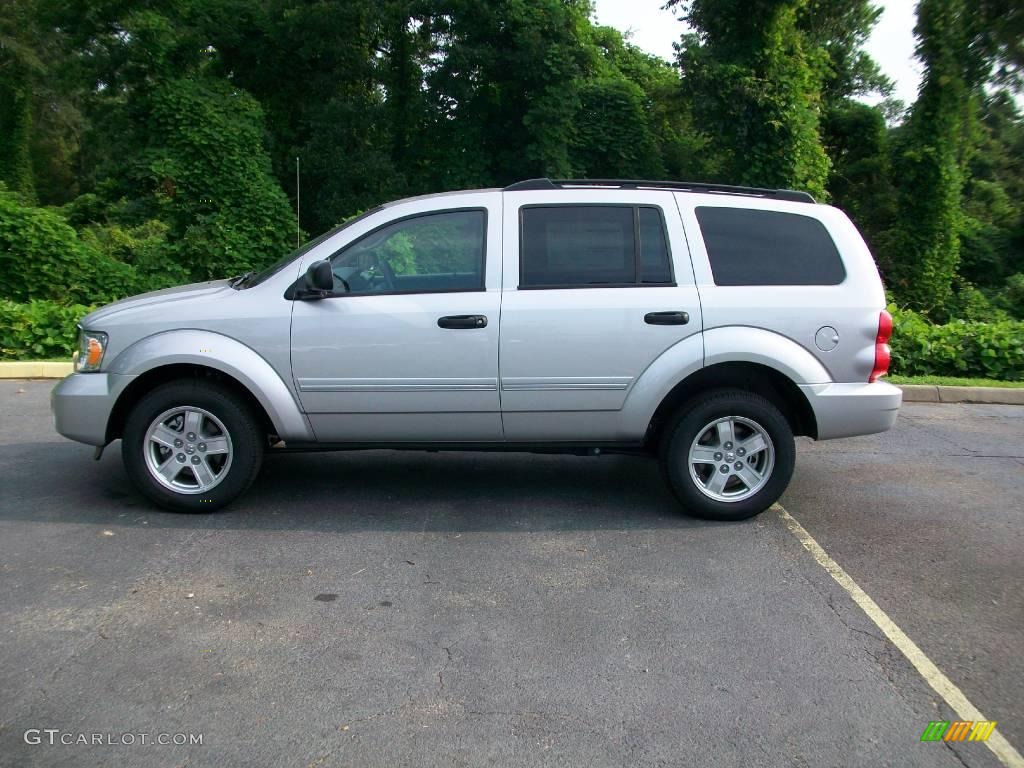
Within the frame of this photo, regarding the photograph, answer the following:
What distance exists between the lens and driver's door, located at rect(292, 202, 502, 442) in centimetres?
543

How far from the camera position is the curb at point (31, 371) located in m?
10.2

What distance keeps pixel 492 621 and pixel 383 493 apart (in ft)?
7.02

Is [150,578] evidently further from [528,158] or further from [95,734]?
[528,158]

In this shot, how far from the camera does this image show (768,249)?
5680 millimetres

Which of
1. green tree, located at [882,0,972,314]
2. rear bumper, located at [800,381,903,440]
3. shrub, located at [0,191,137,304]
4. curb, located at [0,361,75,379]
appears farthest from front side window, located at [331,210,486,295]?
green tree, located at [882,0,972,314]

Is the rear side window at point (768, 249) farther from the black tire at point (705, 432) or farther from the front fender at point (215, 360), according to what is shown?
the front fender at point (215, 360)

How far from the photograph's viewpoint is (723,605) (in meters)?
4.42

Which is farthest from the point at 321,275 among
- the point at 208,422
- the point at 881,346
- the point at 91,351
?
the point at 881,346

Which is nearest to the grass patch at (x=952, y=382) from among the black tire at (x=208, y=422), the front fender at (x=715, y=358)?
the front fender at (x=715, y=358)

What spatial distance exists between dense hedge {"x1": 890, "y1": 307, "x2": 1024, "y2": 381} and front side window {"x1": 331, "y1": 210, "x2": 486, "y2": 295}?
24.6 ft

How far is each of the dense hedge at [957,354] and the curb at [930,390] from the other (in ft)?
3.71

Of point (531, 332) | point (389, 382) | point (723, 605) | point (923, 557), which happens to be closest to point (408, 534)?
point (389, 382)

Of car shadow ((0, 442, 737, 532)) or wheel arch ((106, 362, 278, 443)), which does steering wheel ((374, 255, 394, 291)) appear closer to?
wheel arch ((106, 362, 278, 443))

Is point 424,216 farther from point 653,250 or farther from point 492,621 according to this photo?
point 492,621
